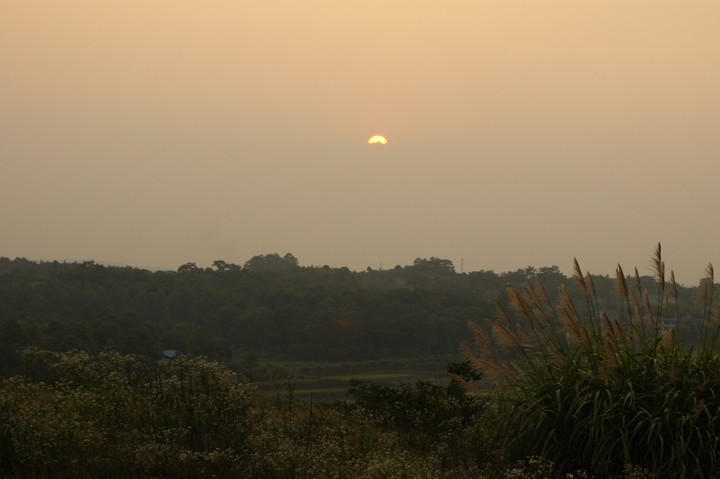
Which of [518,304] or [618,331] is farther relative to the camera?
[518,304]

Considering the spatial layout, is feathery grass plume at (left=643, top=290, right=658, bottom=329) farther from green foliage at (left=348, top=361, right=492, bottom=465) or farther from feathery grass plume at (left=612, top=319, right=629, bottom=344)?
green foliage at (left=348, top=361, right=492, bottom=465)

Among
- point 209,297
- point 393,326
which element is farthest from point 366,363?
point 209,297

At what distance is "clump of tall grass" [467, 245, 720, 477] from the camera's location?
9961mm

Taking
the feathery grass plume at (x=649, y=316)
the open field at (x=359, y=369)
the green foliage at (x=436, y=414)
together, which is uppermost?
the feathery grass plume at (x=649, y=316)

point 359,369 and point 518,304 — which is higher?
point 518,304

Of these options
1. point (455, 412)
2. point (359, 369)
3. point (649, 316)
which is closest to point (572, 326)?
point (649, 316)

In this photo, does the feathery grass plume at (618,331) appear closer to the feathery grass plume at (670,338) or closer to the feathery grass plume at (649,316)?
the feathery grass plume at (670,338)

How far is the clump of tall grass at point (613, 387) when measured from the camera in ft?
32.7

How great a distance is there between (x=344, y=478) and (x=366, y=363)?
8573 cm

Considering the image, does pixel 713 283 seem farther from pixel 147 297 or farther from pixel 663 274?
pixel 147 297

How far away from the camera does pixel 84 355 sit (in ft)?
44.5

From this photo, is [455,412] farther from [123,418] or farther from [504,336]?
[123,418]

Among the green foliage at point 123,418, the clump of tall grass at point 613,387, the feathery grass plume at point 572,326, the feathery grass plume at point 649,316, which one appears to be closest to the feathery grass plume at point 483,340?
the clump of tall grass at point 613,387

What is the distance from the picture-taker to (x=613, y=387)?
412 inches
